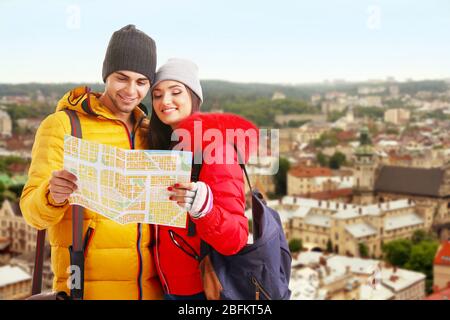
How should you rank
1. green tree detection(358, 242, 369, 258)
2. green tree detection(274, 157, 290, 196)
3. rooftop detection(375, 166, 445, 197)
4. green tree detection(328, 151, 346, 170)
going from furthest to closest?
1. green tree detection(328, 151, 346, 170)
2. green tree detection(274, 157, 290, 196)
3. rooftop detection(375, 166, 445, 197)
4. green tree detection(358, 242, 369, 258)

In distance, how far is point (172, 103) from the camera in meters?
1.14

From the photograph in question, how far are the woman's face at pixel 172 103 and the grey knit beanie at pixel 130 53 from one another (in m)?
0.03

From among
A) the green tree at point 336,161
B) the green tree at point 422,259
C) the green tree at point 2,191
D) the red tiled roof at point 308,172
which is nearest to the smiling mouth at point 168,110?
the green tree at point 422,259

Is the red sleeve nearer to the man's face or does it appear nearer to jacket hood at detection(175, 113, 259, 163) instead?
jacket hood at detection(175, 113, 259, 163)

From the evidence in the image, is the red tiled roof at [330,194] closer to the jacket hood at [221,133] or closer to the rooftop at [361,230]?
the rooftop at [361,230]

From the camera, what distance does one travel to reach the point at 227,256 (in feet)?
3.50

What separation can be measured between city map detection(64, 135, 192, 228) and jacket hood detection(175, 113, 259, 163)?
64 mm

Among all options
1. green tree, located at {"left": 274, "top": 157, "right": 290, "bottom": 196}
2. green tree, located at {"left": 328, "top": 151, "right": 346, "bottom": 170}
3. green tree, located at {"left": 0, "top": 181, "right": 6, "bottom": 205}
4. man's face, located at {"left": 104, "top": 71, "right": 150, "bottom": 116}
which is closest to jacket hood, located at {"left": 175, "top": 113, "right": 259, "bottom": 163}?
man's face, located at {"left": 104, "top": 71, "right": 150, "bottom": 116}

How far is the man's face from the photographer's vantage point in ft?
3.71

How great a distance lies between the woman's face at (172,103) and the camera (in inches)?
44.8

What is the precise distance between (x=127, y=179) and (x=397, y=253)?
11.6 meters
